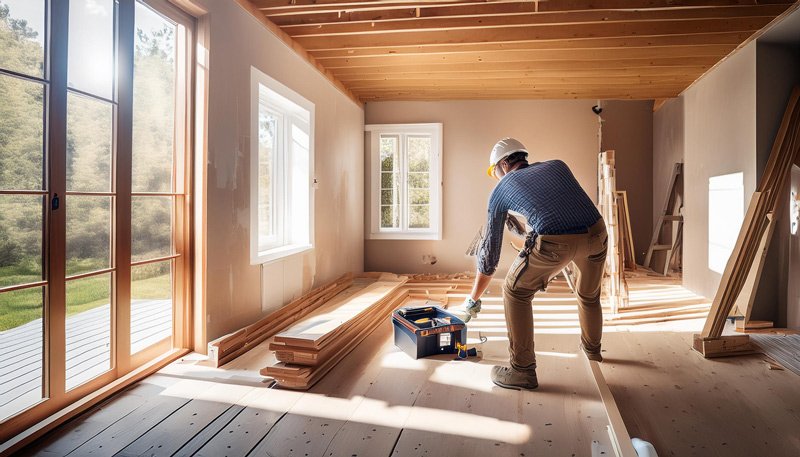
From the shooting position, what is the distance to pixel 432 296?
6410 millimetres

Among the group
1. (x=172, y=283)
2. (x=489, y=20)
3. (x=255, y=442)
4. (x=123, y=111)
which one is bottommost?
(x=255, y=442)

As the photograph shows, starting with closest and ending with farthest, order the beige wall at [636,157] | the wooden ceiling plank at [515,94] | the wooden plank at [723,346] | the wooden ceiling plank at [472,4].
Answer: the wooden plank at [723,346]
the wooden ceiling plank at [472,4]
the wooden ceiling plank at [515,94]
the beige wall at [636,157]

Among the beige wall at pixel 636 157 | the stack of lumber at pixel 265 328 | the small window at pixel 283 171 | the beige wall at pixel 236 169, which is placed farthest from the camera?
the beige wall at pixel 636 157

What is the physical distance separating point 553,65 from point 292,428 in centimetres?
512

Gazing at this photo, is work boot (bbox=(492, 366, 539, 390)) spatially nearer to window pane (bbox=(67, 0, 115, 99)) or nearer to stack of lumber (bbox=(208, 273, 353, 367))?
stack of lumber (bbox=(208, 273, 353, 367))

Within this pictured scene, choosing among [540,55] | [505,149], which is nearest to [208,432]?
[505,149]

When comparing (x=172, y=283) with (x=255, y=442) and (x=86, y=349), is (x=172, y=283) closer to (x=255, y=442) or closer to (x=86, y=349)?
(x=86, y=349)

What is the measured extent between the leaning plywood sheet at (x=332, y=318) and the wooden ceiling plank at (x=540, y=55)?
2.67m

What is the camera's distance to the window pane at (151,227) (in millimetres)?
3238

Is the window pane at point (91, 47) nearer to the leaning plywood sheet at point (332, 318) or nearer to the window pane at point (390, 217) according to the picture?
the leaning plywood sheet at point (332, 318)

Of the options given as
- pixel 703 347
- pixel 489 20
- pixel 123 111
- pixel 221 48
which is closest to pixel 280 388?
pixel 123 111

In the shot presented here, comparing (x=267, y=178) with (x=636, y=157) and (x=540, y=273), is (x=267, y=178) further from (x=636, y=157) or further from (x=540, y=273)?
(x=636, y=157)

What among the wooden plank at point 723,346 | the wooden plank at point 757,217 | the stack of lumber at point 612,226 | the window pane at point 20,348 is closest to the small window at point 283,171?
the window pane at point 20,348

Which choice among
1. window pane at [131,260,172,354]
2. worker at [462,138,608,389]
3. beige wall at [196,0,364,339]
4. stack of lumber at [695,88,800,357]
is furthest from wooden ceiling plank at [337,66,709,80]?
window pane at [131,260,172,354]
